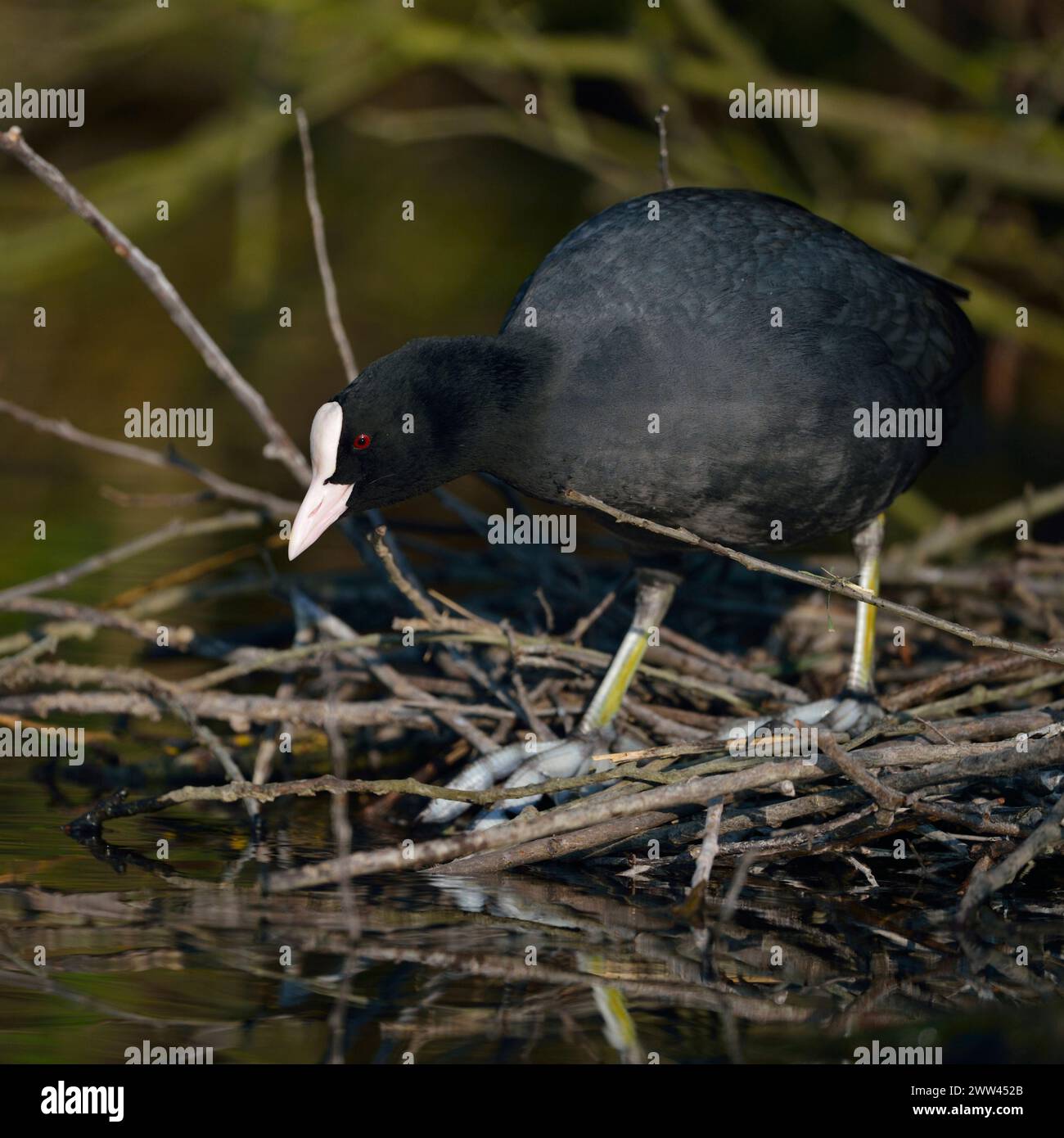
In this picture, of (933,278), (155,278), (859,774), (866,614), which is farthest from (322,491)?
(933,278)

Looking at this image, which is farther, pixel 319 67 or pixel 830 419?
pixel 319 67

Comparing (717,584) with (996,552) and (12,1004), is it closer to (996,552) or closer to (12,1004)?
(996,552)

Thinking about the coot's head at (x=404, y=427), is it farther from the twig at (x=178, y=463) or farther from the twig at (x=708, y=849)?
the twig at (x=178, y=463)

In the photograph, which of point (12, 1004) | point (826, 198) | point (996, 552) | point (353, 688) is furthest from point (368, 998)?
point (826, 198)

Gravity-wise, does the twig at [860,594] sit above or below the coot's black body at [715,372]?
below

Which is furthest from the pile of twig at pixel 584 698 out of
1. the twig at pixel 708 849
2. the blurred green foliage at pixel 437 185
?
the blurred green foliage at pixel 437 185

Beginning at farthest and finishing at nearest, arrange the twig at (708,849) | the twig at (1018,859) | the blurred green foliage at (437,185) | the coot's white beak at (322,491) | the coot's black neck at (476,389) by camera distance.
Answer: the blurred green foliage at (437,185) < the coot's black neck at (476,389) < the coot's white beak at (322,491) < the twig at (708,849) < the twig at (1018,859)
